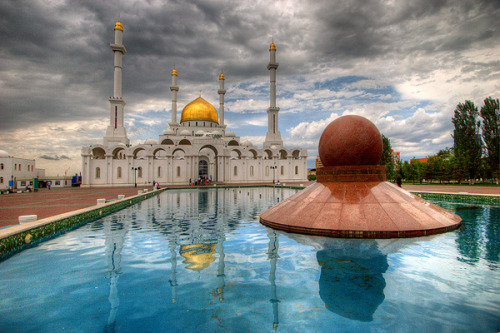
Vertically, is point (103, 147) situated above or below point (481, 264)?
above

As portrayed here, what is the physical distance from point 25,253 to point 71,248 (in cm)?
103

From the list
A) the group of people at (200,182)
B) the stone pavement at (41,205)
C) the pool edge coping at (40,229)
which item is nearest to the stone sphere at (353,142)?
the pool edge coping at (40,229)

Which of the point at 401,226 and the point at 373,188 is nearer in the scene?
the point at 401,226

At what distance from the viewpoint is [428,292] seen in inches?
177

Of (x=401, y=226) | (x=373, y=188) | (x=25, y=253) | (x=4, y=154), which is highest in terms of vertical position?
(x=4, y=154)

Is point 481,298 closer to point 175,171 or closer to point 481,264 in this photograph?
point 481,264

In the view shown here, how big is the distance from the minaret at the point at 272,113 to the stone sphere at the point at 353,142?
1702 inches

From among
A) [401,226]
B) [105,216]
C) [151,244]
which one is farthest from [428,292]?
[105,216]

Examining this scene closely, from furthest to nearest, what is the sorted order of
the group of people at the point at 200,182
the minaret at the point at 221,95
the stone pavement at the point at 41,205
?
the minaret at the point at 221,95 → the group of people at the point at 200,182 → the stone pavement at the point at 41,205

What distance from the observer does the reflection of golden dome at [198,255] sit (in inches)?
236

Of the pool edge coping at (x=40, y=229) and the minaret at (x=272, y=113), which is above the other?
the minaret at (x=272, y=113)

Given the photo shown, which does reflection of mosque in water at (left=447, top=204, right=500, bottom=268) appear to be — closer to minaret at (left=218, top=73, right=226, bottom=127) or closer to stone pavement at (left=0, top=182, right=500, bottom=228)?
stone pavement at (left=0, top=182, right=500, bottom=228)

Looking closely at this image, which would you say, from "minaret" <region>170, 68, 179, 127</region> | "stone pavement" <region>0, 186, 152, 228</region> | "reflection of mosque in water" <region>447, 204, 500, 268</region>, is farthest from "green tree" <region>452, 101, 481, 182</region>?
"minaret" <region>170, 68, 179, 127</region>

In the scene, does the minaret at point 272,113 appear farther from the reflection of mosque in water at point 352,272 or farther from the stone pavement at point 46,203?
the reflection of mosque in water at point 352,272
